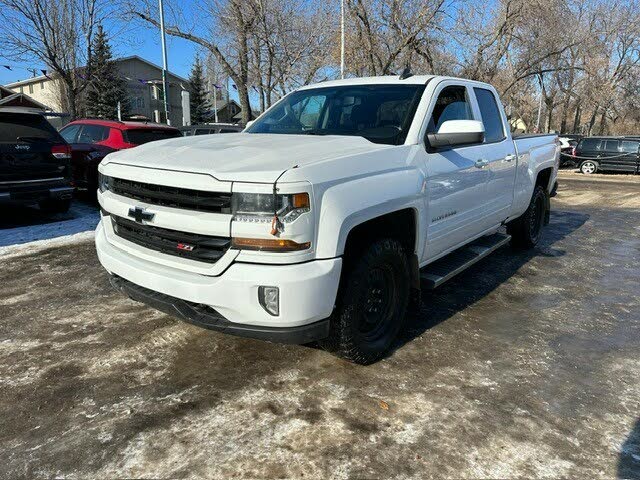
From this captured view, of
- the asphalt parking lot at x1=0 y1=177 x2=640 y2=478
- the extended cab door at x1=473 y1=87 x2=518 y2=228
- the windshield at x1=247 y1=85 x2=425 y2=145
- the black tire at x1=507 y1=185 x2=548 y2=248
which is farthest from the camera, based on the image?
the black tire at x1=507 y1=185 x2=548 y2=248

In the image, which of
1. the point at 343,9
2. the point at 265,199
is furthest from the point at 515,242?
the point at 343,9

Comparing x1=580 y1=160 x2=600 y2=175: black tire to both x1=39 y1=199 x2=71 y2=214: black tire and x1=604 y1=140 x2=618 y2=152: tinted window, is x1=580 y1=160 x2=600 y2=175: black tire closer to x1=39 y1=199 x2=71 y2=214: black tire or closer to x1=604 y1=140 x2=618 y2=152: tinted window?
x1=604 y1=140 x2=618 y2=152: tinted window

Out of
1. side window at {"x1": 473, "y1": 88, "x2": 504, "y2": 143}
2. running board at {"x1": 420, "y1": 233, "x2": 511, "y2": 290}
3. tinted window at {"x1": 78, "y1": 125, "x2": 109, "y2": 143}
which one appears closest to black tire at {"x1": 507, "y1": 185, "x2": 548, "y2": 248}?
running board at {"x1": 420, "y1": 233, "x2": 511, "y2": 290}

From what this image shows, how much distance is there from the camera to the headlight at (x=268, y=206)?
2.59m

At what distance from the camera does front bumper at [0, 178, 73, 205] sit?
6719 millimetres

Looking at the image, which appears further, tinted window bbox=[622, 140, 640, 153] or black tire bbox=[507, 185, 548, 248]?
tinted window bbox=[622, 140, 640, 153]

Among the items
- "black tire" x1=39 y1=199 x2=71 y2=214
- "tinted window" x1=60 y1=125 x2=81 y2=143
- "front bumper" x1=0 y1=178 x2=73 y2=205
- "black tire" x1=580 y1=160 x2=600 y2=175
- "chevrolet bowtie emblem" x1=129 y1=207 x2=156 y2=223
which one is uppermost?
"tinted window" x1=60 y1=125 x2=81 y2=143

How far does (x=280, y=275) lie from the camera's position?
2613mm

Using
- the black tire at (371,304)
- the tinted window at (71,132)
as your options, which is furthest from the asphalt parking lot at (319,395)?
the tinted window at (71,132)

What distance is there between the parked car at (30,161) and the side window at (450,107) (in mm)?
5779

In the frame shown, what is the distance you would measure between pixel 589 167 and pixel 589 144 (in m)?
0.99

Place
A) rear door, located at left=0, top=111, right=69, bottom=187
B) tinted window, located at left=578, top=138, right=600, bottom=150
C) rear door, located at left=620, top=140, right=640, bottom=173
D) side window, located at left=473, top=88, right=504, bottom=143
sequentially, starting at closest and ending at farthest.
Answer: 1. side window, located at left=473, top=88, right=504, bottom=143
2. rear door, located at left=0, top=111, right=69, bottom=187
3. rear door, located at left=620, top=140, right=640, bottom=173
4. tinted window, located at left=578, top=138, right=600, bottom=150

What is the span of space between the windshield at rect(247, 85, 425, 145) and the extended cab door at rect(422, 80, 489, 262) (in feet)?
0.71

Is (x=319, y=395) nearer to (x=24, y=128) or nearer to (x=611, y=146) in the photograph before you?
(x=24, y=128)
